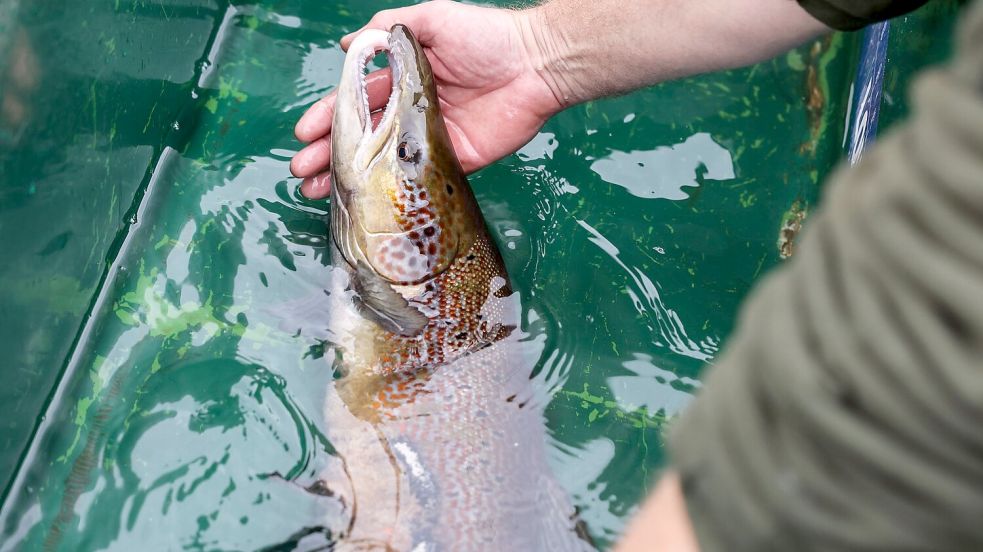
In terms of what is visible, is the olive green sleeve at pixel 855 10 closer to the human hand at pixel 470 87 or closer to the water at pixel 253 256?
the human hand at pixel 470 87

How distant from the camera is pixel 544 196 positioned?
146 inches

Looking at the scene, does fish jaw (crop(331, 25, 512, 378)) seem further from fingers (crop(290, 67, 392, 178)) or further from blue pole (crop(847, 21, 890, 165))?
blue pole (crop(847, 21, 890, 165))

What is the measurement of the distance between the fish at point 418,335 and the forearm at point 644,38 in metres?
0.59

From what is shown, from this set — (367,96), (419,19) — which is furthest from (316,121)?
(419,19)

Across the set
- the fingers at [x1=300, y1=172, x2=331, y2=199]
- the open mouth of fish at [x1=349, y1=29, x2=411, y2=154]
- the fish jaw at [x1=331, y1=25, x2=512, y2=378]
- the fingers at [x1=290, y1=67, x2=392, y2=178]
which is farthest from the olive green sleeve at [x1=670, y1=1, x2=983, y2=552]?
the fingers at [x1=300, y1=172, x2=331, y2=199]

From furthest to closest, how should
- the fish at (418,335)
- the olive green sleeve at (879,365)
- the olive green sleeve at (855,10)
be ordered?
the fish at (418,335), the olive green sleeve at (855,10), the olive green sleeve at (879,365)

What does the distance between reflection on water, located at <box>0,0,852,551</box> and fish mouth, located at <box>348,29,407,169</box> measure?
21.6 inches

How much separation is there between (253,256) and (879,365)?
9.40 ft

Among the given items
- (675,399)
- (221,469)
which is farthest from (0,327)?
(675,399)

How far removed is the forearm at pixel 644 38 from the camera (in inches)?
117

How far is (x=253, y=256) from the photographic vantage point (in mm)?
3334

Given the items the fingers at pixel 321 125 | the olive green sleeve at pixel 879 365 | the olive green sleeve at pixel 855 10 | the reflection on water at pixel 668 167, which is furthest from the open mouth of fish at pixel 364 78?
the olive green sleeve at pixel 879 365

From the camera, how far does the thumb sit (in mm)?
3219

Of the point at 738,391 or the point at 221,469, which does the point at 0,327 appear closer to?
the point at 221,469
